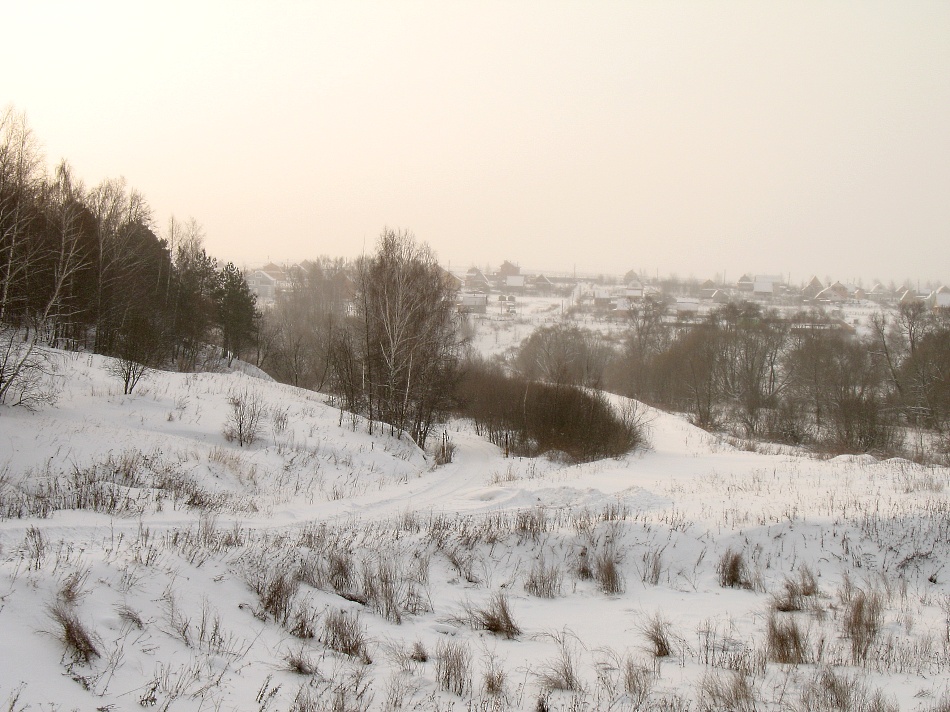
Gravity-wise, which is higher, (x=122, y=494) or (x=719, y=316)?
(x=719, y=316)

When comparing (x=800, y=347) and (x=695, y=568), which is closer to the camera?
(x=695, y=568)

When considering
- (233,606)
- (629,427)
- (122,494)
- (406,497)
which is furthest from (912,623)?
(629,427)

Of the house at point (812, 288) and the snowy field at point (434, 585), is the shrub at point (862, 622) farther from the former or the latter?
the house at point (812, 288)

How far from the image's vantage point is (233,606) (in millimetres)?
6012

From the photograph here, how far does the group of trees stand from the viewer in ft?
54.9

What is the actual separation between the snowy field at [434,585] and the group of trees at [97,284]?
441 centimetres

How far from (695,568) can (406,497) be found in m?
7.38

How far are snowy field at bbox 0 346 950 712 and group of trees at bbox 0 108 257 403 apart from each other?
14.5ft

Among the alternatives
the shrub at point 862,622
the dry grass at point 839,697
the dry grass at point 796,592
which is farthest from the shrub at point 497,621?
the dry grass at point 796,592

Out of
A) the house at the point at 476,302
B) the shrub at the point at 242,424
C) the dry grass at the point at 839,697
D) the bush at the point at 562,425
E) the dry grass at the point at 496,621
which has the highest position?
the house at the point at 476,302

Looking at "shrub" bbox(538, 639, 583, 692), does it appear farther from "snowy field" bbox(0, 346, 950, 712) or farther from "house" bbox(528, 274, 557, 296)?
"house" bbox(528, 274, 557, 296)

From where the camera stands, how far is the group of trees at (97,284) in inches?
659

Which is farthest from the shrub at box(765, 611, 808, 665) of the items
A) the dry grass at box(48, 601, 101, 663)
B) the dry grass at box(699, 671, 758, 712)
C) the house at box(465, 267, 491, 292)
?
the house at box(465, 267, 491, 292)

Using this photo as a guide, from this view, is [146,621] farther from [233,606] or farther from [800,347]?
[800,347]
